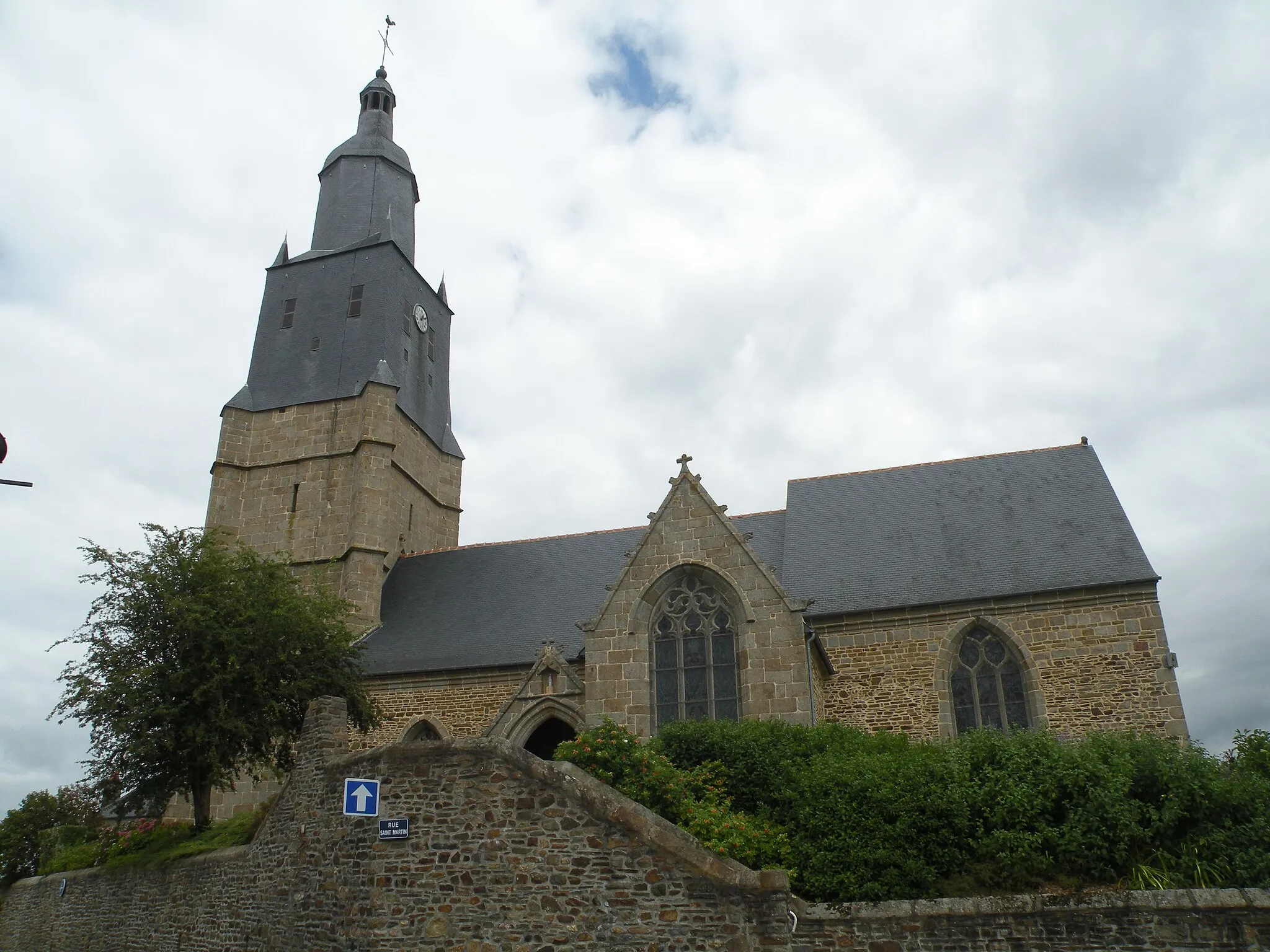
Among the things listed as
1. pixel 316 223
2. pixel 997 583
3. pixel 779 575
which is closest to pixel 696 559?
pixel 779 575

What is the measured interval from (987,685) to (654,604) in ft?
20.0

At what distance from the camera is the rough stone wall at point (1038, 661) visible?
1634 centimetres

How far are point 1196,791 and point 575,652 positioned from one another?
1140cm

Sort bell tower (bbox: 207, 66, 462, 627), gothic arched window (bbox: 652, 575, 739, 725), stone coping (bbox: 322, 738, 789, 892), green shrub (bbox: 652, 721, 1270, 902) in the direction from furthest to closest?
1. bell tower (bbox: 207, 66, 462, 627)
2. gothic arched window (bbox: 652, 575, 739, 725)
3. green shrub (bbox: 652, 721, 1270, 902)
4. stone coping (bbox: 322, 738, 789, 892)

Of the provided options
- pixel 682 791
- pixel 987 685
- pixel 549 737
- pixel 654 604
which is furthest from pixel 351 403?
pixel 682 791

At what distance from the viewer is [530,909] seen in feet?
31.9

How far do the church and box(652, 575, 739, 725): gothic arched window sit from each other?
33 millimetres

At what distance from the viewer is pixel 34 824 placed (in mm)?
29766

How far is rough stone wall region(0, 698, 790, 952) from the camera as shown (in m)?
9.33

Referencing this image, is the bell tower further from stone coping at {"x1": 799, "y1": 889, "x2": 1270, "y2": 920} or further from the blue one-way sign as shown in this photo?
stone coping at {"x1": 799, "y1": 889, "x2": 1270, "y2": 920}

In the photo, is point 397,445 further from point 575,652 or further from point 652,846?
point 652,846

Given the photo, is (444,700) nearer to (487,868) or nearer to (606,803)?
(487,868)

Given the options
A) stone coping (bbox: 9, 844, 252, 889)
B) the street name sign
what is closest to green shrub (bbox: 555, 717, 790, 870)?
the street name sign

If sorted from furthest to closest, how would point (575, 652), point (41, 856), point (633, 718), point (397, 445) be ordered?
point (397, 445)
point (41, 856)
point (575, 652)
point (633, 718)
